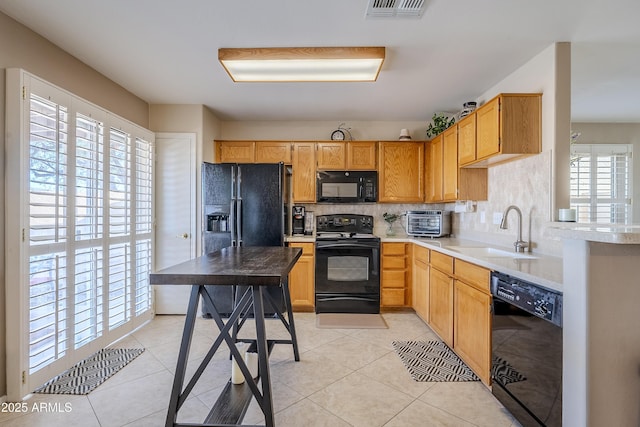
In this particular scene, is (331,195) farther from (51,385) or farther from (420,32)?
(51,385)

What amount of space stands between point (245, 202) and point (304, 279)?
1.17 metres

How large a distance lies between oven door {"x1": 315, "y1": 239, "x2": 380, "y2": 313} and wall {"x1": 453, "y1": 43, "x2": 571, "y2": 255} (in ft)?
4.61

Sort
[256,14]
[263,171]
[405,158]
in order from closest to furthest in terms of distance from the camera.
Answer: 1. [256,14]
2. [263,171]
3. [405,158]

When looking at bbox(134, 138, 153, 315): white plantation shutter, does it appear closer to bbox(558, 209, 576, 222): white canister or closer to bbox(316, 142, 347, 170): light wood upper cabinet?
bbox(316, 142, 347, 170): light wood upper cabinet

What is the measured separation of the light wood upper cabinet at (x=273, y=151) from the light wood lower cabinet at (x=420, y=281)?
2004mm

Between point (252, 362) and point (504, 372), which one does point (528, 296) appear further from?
point (252, 362)

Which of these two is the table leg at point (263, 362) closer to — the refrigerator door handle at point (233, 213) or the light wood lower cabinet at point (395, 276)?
the refrigerator door handle at point (233, 213)

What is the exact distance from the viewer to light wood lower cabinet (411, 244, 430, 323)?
3252 millimetres

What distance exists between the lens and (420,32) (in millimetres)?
2117

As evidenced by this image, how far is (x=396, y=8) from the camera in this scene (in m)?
1.85

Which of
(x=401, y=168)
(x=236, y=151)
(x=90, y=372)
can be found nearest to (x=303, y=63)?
(x=236, y=151)

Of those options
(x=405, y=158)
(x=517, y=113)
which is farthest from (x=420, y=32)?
(x=405, y=158)

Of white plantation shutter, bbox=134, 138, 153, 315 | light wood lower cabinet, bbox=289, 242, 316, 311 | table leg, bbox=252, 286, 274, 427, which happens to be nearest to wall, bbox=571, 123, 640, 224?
light wood lower cabinet, bbox=289, 242, 316, 311

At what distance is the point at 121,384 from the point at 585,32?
162 inches
